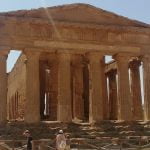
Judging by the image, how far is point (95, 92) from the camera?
119 ft

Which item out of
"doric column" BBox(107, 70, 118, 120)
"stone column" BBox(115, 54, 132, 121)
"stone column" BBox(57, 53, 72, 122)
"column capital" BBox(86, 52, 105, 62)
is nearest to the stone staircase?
"stone column" BBox(57, 53, 72, 122)

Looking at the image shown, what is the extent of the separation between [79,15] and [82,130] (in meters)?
10.3

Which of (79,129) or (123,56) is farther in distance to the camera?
(123,56)

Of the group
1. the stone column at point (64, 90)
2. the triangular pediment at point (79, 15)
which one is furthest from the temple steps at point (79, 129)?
the triangular pediment at point (79, 15)

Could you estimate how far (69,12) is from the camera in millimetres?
36469

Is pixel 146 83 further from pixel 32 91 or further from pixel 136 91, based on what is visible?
pixel 32 91

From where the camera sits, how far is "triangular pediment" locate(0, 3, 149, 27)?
35359 millimetres

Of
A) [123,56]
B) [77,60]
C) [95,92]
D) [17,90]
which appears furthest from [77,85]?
[17,90]

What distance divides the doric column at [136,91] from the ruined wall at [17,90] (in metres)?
11.5

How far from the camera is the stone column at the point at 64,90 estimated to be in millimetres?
34969

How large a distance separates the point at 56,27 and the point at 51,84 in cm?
714

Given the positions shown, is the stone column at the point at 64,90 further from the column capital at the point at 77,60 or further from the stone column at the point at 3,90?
the column capital at the point at 77,60

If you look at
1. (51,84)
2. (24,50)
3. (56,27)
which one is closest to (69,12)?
(56,27)

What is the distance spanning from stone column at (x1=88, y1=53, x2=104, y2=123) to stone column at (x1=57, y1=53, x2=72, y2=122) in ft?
6.58
